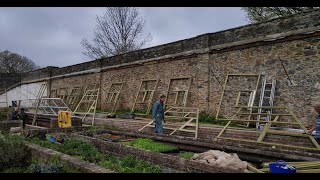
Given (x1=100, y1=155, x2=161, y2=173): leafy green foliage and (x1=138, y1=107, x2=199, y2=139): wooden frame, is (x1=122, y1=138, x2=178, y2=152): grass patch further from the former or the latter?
(x1=138, y1=107, x2=199, y2=139): wooden frame

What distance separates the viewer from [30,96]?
29688mm

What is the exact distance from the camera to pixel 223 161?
6402 mm

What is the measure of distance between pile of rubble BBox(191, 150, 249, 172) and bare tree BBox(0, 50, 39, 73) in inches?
1646

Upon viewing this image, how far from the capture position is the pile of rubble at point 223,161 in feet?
20.2

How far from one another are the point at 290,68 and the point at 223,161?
568 centimetres

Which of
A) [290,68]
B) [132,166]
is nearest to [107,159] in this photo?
[132,166]

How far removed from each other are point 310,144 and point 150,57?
10.3 m

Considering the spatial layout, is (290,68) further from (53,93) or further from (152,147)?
(53,93)

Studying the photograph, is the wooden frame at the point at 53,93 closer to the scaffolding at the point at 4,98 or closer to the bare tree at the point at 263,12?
the scaffolding at the point at 4,98

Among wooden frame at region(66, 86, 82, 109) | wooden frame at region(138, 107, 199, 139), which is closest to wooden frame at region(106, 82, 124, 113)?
wooden frame at region(66, 86, 82, 109)

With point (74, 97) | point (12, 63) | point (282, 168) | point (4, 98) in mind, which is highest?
point (12, 63)

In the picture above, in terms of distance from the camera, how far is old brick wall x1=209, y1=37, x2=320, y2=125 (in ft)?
32.9
